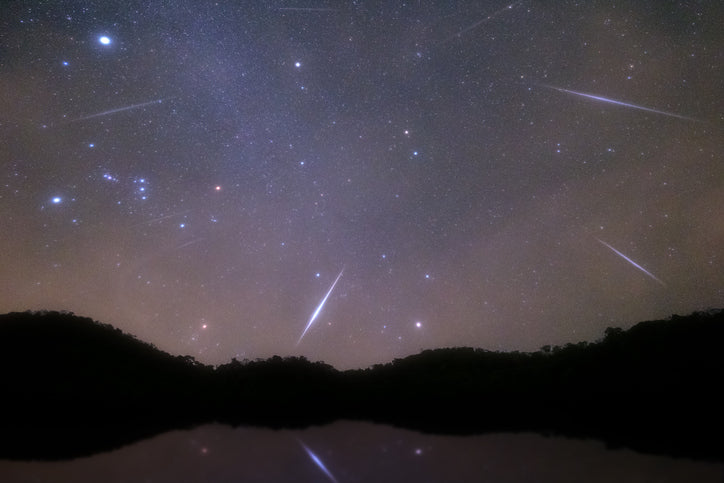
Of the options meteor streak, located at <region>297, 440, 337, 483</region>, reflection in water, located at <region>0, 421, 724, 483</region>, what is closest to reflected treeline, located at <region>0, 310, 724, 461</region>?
reflection in water, located at <region>0, 421, 724, 483</region>

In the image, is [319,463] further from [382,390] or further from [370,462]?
[382,390]

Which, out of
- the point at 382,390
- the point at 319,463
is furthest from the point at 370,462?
the point at 382,390

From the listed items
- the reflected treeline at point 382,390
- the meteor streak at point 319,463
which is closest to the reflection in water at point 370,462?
the meteor streak at point 319,463

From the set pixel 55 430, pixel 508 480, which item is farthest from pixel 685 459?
pixel 55 430

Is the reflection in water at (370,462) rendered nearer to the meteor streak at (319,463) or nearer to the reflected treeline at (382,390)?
the meteor streak at (319,463)

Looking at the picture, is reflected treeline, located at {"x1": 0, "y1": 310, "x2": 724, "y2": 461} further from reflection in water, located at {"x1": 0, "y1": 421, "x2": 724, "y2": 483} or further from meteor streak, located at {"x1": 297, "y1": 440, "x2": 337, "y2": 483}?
meteor streak, located at {"x1": 297, "y1": 440, "x2": 337, "y2": 483}

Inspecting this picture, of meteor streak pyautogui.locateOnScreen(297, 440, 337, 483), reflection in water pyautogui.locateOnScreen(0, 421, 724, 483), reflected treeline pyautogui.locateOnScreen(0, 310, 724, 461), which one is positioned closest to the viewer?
reflection in water pyautogui.locateOnScreen(0, 421, 724, 483)
